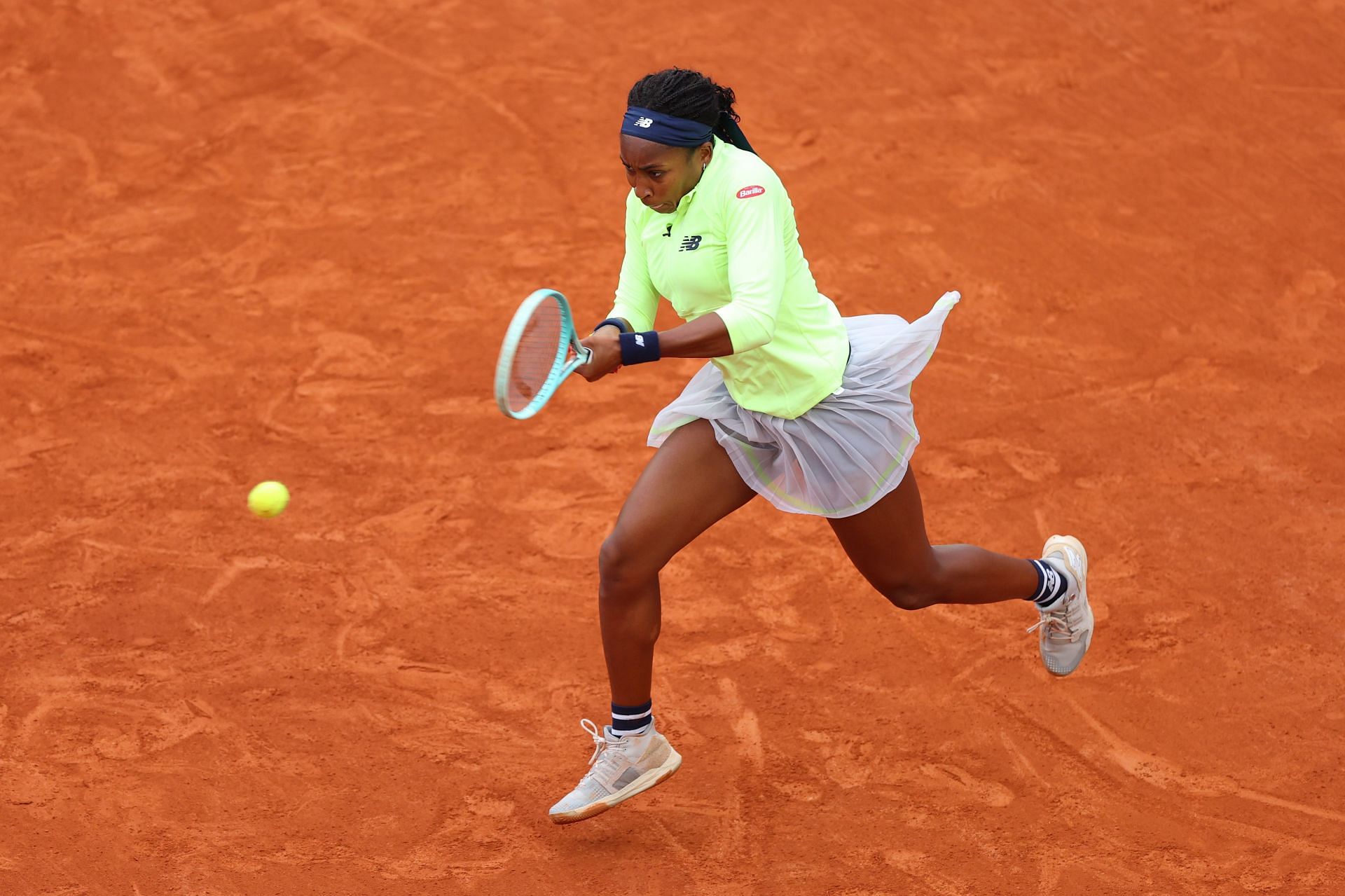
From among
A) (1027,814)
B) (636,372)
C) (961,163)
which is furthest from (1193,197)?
(1027,814)

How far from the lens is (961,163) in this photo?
8.45 metres

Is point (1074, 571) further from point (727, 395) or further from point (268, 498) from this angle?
point (268, 498)

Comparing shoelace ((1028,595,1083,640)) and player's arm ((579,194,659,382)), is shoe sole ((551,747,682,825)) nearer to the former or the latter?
player's arm ((579,194,659,382))

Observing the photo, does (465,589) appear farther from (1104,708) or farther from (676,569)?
(1104,708)

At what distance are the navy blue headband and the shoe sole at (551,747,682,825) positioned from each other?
1833mm

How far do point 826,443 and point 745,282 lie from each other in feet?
1.95

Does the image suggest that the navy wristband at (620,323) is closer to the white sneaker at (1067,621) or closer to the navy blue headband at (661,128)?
the navy blue headband at (661,128)

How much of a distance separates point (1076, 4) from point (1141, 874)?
7440 millimetres

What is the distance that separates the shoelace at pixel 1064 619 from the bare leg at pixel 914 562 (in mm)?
184

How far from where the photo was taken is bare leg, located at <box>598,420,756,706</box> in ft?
12.7

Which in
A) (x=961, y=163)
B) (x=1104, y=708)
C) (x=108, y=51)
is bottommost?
(x=1104, y=708)

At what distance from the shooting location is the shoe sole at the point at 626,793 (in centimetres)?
412

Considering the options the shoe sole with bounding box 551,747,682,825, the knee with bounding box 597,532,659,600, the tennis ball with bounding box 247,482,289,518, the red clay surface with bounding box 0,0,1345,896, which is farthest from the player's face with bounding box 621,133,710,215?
the tennis ball with bounding box 247,482,289,518

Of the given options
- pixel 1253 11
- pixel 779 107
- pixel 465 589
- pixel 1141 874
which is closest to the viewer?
pixel 1141 874
